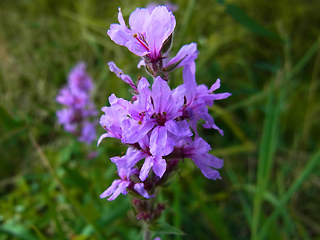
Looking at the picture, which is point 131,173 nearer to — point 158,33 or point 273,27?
point 158,33

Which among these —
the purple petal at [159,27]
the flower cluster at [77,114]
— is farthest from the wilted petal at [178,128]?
the flower cluster at [77,114]

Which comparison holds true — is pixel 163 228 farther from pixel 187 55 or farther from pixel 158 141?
pixel 187 55

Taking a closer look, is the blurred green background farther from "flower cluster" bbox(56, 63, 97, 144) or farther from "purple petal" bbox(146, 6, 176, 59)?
"purple petal" bbox(146, 6, 176, 59)

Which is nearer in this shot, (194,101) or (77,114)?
(194,101)

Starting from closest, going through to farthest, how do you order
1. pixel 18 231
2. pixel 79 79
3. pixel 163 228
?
pixel 163 228, pixel 18 231, pixel 79 79

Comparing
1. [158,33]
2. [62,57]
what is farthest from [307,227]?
[62,57]

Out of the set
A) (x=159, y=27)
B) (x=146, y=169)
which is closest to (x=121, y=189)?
(x=146, y=169)

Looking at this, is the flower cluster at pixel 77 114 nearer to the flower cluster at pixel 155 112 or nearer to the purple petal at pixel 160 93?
the flower cluster at pixel 155 112
